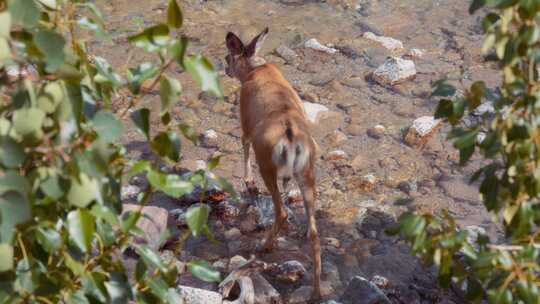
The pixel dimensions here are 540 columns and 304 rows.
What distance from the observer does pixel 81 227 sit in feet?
6.17

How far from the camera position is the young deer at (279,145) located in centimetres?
488

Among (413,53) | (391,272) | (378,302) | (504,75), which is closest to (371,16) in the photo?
(413,53)

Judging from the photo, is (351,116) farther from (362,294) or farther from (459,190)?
(362,294)

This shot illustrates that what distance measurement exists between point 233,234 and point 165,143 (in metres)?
3.34

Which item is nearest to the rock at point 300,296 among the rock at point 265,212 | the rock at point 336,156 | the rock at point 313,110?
the rock at point 265,212

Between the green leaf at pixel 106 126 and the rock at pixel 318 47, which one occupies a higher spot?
the green leaf at pixel 106 126

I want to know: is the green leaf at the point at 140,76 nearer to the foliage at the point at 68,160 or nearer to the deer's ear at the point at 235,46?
the foliage at the point at 68,160

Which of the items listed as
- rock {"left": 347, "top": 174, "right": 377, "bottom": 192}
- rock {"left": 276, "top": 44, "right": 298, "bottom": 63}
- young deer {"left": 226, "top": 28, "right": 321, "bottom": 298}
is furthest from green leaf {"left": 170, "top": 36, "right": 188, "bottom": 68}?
rock {"left": 276, "top": 44, "right": 298, "bottom": 63}

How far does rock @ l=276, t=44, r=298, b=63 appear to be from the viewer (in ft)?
27.0

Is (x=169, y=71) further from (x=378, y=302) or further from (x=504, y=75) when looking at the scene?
(x=504, y=75)

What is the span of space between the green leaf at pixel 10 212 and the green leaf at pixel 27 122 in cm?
14

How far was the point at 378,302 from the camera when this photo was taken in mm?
4340

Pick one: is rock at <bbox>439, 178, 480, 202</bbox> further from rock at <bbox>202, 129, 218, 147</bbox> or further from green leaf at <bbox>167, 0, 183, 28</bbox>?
green leaf at <bbox>167, 0, 183, 28</bbox>

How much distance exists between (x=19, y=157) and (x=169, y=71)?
612cm
